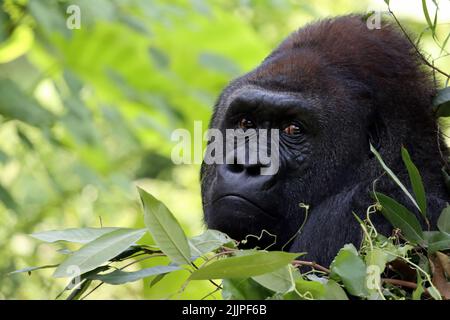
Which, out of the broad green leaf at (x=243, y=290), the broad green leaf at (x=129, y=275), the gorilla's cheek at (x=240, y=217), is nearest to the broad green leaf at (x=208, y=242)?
the broad green leaf at (x=129, y=275)

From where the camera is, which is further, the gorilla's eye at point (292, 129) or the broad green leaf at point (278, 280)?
the gorilla's eye at point (292, 129)

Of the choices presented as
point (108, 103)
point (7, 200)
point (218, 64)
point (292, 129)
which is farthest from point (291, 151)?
point (108, 103)

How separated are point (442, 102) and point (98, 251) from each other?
137cm

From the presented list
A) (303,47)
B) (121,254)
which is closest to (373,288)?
(121,254)

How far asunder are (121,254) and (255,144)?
3.69 feet

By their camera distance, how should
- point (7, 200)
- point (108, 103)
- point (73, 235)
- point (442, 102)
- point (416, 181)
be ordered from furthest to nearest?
point (108, 103) < point (7, 200) < point (442, 102) < point (416, 181) < point (73, 235)

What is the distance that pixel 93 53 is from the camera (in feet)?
23.2

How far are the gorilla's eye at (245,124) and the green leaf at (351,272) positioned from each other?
1395 mm

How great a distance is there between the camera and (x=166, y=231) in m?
2.30

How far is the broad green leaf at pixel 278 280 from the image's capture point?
7.32 ft

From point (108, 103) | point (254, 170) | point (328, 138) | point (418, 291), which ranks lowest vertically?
point (418, 291)

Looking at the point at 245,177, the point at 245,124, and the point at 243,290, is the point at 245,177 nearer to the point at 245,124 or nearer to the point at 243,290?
the point at 245,124

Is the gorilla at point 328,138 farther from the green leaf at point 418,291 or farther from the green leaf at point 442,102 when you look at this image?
the green leaf at point 418,291
